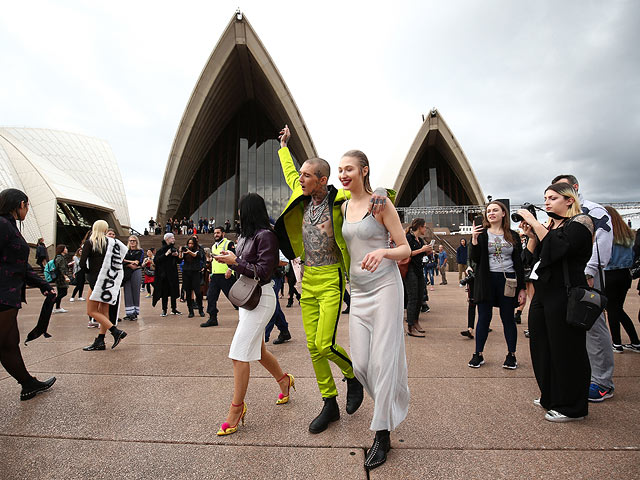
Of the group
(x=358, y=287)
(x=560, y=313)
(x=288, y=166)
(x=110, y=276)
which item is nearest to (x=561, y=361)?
(x=560, y=313)

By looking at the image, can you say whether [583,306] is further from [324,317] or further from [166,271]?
[166,271]

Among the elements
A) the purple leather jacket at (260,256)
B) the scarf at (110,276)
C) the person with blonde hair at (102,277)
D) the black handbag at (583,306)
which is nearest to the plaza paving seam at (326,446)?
the black handbag at (583,306)

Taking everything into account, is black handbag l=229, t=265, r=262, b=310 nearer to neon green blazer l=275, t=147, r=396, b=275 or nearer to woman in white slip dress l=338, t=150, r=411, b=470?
neon green blazer l=275, t=147, r=396, b=275

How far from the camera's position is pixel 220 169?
32406mm

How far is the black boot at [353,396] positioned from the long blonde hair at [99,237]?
4.30 metres

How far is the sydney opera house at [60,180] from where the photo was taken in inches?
976

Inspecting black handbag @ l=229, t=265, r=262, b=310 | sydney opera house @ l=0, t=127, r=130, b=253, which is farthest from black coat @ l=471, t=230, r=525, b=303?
sydney opera house @ l=0, t=127, r=130, b=253

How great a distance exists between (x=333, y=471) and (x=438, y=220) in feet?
125

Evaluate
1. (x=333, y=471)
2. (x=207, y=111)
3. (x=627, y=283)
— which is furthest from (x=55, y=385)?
(x=207, y=111)

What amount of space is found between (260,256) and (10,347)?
2289mm

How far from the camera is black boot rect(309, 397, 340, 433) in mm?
2314

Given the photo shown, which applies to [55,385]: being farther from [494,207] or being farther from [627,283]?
[627,283]

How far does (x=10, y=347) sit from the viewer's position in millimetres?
2932

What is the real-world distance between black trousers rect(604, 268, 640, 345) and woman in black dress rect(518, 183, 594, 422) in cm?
219
